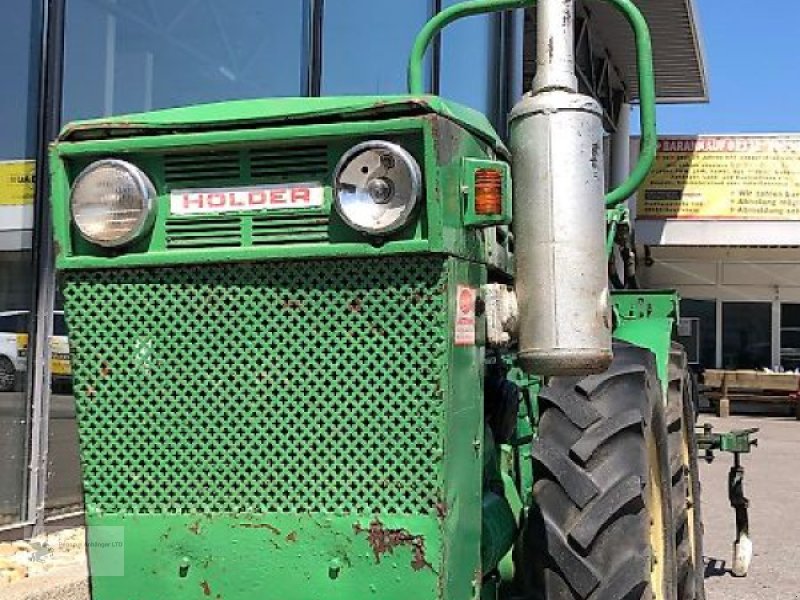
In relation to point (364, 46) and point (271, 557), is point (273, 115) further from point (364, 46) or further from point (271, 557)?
point (364, 46)

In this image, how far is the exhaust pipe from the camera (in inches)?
101

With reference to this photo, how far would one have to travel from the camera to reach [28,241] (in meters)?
6.41

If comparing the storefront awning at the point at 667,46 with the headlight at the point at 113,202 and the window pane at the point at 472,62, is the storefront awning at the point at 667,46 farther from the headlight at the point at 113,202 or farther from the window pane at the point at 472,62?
the headlight at the point at 113,202

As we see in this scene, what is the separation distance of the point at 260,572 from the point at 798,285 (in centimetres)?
2183

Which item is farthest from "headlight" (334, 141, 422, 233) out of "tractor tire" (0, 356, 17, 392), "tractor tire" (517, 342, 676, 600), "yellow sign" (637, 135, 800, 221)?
"yellow sign" (637, 135, 800, 221)

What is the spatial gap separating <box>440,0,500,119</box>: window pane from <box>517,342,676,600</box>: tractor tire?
21.3 ft

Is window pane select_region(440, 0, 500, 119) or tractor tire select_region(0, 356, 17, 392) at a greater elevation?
window pane select_region(440, 0, 500, 119)

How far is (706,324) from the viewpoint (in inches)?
929

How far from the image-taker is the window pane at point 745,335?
76.0 feet

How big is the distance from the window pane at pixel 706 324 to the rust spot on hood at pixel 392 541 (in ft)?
70.6

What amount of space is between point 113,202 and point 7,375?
13.0 feet

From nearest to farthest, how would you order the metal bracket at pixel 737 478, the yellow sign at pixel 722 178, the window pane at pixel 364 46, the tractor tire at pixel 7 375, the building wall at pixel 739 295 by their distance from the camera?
the tractor tire at pixel 7 375, the metal bracket at pixel 737 478, the window pane at pixel 364 46, the yellow sign at pixel 722 178, the building wall at pixel 739 295

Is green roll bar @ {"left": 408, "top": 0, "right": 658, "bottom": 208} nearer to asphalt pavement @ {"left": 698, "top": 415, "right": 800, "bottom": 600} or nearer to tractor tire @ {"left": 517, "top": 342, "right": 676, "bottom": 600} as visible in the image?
tractor tire @ {"left": 517, "top": 342, "right": 676, "bottom": 600}

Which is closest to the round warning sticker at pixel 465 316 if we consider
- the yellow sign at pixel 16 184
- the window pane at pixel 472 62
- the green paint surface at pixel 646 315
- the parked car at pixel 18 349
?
the green paint surface at pixel 646 315
